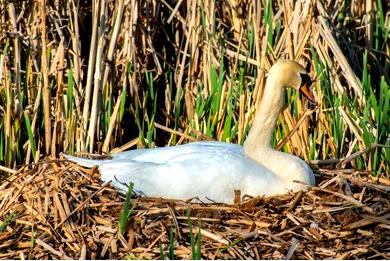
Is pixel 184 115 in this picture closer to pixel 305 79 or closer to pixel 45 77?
pixel 45 77

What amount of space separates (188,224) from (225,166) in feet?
1.69

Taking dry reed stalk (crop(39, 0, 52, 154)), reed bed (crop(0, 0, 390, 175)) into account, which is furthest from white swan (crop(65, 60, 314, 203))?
dry reed stalk (crop(39, 0, 52, 154))

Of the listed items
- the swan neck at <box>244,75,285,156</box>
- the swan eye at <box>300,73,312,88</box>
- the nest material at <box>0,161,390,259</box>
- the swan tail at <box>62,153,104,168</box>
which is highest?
the swan eye at <box>300,73,312,88</box>

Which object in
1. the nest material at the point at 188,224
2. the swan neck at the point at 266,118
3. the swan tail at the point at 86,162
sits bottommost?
the nest material at the point at 188,224

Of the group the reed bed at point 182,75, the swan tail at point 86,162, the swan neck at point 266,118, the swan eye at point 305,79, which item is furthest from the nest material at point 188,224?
the reed bed at point 182,75

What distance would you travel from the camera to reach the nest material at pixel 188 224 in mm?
5363

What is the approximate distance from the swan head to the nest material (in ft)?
2.03

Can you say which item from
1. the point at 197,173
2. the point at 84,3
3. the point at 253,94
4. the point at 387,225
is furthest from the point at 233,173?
the point at 84,3

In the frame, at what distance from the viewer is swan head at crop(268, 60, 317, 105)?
19.9ft

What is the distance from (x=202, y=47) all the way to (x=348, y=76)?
1143mm

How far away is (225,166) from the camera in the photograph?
19.3ft

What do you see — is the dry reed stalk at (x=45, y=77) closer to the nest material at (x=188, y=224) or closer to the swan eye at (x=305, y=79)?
the nest material at (x=188, y=224)

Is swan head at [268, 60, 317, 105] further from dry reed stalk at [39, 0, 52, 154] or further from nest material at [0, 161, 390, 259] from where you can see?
dry reed stalk at [39, 0, 52, 154]

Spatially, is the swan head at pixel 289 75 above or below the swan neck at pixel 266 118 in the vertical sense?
above
